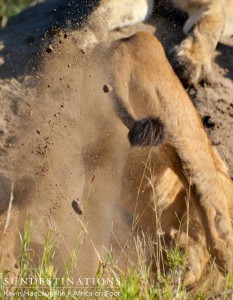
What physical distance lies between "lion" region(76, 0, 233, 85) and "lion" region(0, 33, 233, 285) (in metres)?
0.40

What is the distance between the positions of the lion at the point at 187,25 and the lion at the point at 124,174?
1.32ft

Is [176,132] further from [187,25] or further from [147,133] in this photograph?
[187,25]

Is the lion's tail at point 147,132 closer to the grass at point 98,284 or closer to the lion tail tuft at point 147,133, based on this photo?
the lion tail tuft at point 147,133

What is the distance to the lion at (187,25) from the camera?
617 centimetres

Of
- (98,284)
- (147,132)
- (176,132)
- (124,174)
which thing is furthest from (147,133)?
(98,284)

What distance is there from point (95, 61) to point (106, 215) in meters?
0.99

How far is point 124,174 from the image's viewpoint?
5.61 metres

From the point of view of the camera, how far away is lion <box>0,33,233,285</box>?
5.36m

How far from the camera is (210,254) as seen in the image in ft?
17.2

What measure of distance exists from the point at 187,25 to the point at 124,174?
1563 mm

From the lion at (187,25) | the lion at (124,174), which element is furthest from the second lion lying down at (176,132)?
the lion at (187,25)

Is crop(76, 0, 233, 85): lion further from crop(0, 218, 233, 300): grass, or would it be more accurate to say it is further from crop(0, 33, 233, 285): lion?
crop(0, 218, 233, 300): grass

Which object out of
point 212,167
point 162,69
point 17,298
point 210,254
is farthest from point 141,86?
point 17,298

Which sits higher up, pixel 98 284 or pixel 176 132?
pixel 98 284
